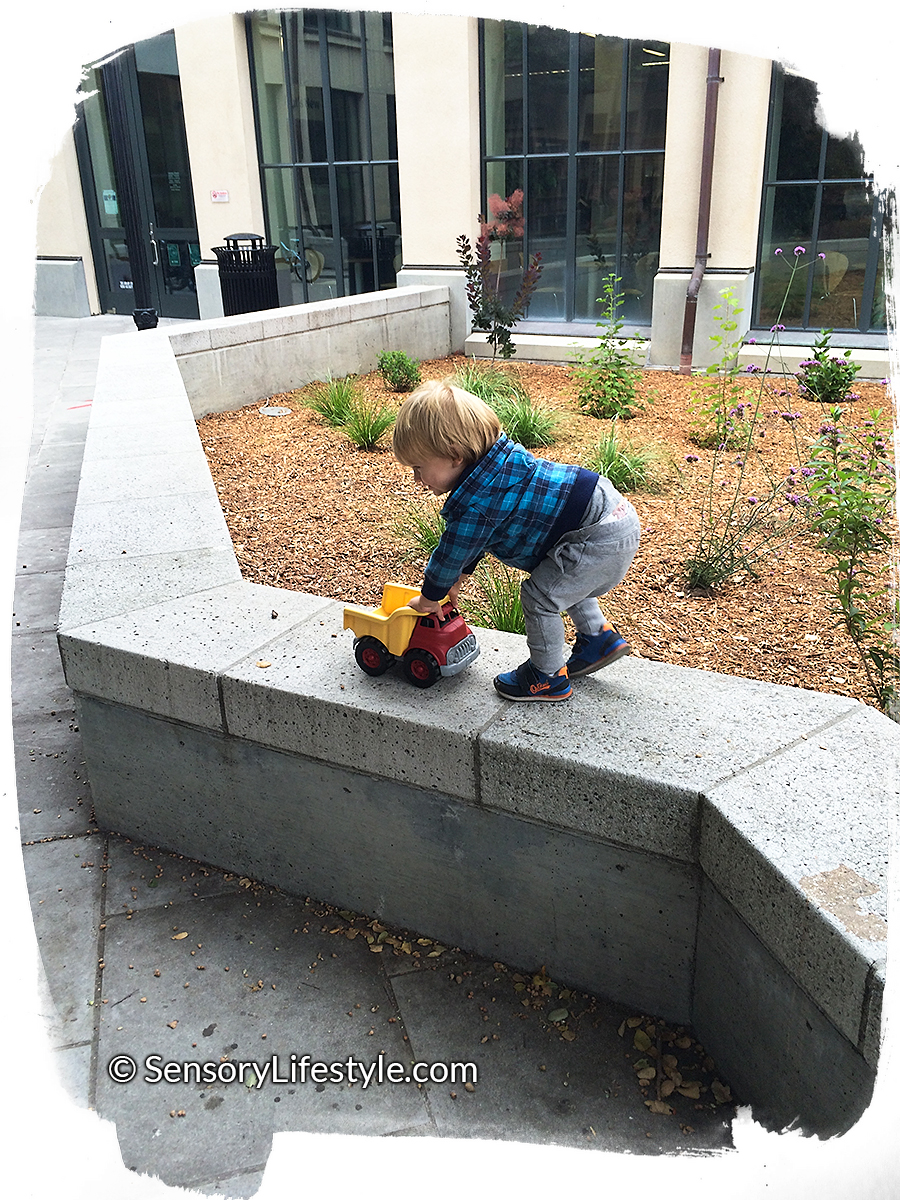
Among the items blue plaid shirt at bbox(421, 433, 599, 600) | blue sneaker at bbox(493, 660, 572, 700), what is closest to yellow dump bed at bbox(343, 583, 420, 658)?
blue plaid shirt at bbox(421, 433, 599, 600)

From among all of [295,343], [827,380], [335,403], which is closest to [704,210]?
[827,380]

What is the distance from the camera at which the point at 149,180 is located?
17.5 meters

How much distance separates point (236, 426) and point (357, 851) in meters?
6.18

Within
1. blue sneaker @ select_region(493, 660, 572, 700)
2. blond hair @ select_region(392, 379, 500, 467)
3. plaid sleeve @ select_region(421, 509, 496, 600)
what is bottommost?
blue sneaker @ select_region(493, 660, 572, 700)

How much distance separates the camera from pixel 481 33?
11.7 m

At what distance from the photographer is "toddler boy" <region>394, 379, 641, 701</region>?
8.08ft

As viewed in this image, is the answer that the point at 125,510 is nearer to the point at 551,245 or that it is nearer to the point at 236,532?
the point at 236,532

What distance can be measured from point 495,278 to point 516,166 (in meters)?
1.48

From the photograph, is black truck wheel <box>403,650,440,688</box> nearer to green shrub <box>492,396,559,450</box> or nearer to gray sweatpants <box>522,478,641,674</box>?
gray sweatpants <box>522,478,641,674</box>

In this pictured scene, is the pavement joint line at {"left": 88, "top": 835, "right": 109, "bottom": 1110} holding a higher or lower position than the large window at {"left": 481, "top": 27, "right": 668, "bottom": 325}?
lower

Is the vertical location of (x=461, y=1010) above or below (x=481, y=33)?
below

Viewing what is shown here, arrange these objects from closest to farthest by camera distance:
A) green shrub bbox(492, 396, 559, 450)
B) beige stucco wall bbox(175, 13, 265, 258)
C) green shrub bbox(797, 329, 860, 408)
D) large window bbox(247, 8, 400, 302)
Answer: green shrub bbox(492, 396, 559, 450), green shrub bbox(797, 329, 860, 408), large window bbox(247, 8, 400, 302), beige stucco wall bbox(175, 13, 265, 258)

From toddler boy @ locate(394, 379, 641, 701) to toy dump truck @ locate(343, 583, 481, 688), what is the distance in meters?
0.07

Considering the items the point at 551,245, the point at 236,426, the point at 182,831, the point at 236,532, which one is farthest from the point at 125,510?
the point at 551,245
